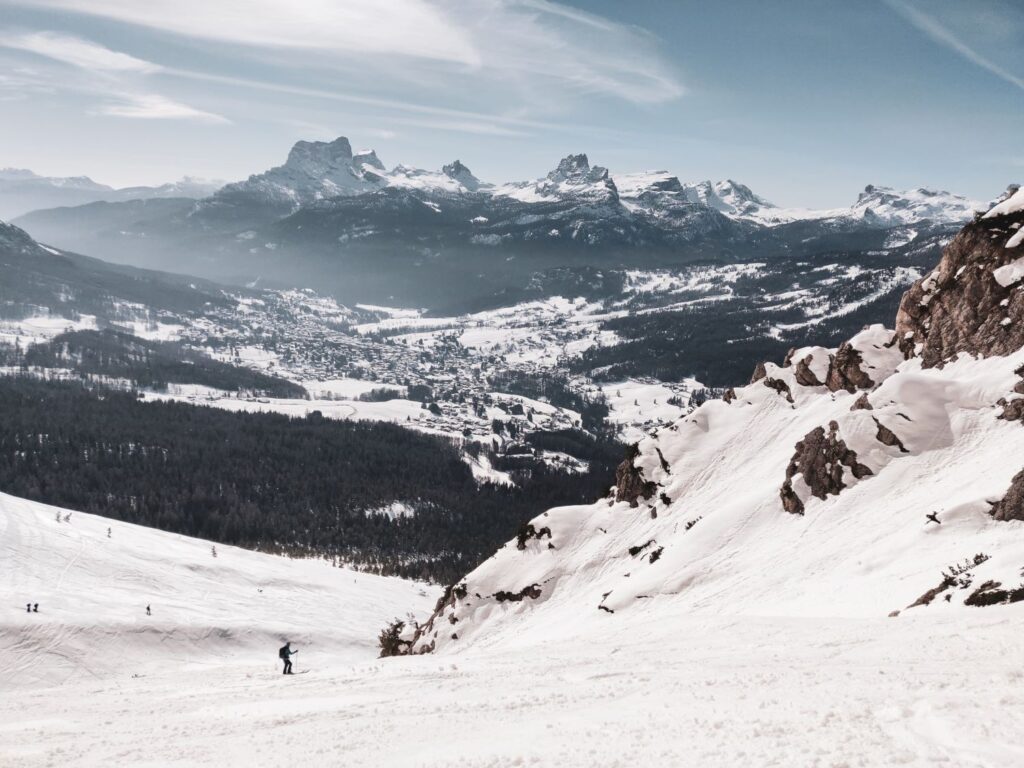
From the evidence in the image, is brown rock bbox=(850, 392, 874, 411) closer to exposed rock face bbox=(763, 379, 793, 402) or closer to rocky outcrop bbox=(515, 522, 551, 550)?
exposed rock face bbox=(763, 379, 793, 402)

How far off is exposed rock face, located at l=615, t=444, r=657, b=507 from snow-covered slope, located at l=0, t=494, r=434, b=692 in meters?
39.2

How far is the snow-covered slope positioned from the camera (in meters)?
67.3

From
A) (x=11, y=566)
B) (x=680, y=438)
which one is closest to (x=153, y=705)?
(x=680, y=438)

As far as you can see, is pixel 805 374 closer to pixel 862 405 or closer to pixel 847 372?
pixel 847 372

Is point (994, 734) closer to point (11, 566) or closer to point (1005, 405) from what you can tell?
point (1005, 405)

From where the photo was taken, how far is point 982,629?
24094 mm

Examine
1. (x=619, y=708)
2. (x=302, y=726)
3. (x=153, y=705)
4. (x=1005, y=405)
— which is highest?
(x=1005, y=405)

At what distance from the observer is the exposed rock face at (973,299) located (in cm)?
5156

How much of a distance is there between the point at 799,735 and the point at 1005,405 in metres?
39.2

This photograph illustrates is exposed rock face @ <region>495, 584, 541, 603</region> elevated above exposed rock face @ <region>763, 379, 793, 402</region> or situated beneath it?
situated beneath

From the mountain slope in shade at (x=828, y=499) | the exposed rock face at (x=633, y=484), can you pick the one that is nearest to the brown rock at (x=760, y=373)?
the mountain slope in shade at (x=828, y=499)

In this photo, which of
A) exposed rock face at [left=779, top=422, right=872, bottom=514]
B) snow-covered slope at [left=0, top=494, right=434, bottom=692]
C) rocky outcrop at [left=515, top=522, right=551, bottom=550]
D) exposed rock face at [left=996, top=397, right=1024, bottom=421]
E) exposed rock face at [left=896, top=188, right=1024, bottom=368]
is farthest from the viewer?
rocky outcrop at [left=515, top=522, right=551, bottom=550]

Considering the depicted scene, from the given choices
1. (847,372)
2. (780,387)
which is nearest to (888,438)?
(847,372)

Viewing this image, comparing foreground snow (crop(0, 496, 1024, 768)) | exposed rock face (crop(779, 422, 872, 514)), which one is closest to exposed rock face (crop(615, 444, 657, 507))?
exposed rock face (crop(779, 422, 872, 514))
